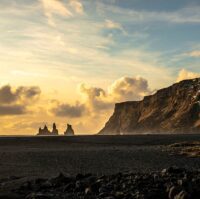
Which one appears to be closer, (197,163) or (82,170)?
(82,170)

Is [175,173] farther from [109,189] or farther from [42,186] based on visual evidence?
[42,186]

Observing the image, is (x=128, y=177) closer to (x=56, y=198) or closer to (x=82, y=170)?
(x=56, y=198)

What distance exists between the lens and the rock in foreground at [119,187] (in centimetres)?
2218

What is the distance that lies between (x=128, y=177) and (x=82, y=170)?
51.6 feet

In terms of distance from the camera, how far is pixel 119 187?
24.9 m

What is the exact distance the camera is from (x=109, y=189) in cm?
2489

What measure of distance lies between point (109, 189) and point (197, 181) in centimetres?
462

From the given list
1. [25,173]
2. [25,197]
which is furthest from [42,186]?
[25,173]

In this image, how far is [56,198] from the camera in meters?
23.9

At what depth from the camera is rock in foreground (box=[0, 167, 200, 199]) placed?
72.8 ft

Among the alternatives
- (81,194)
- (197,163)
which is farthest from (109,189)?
(197,163)

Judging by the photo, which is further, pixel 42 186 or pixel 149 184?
pixel 42 186

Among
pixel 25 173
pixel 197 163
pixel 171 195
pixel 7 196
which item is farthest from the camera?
pixel 197 163

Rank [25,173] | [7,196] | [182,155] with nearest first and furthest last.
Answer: [7,196] → [25,173] → [182,155]
